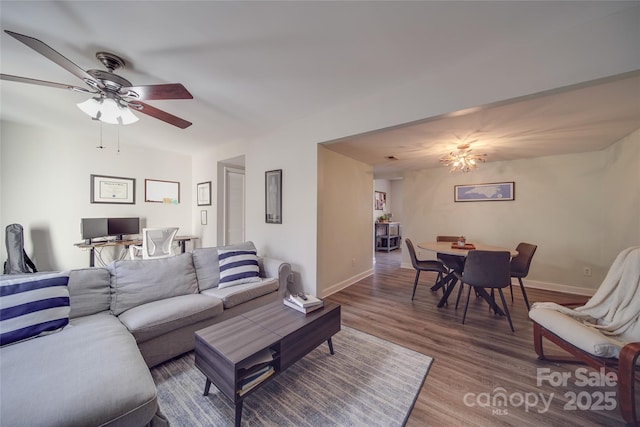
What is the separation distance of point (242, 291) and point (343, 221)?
82.8 inches

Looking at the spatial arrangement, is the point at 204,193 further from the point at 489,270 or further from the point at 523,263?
the point at 523,263

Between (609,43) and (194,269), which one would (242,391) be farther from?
(609,43)

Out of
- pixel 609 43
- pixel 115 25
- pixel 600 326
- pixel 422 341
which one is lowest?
pixel 422 341

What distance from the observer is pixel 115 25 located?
4.96ft

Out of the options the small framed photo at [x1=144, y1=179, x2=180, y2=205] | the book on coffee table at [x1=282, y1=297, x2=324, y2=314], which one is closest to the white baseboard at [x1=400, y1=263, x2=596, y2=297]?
the book on coffee table at [x1=282, y1=297, x2=324, y2=314]

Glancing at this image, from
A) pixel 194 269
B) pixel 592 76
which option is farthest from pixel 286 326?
pixel 592 76

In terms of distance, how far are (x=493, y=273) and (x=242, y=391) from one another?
8.80 feet

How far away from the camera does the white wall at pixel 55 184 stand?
320cm

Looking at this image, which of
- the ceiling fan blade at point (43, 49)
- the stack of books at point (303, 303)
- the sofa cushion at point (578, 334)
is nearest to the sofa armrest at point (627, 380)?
the sofa cushion at point (578, 334)

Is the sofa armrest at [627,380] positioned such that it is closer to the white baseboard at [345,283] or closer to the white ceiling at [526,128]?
the white ceiling at [526,128]

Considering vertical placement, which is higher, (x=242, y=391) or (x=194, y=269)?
(x=194, y=269)

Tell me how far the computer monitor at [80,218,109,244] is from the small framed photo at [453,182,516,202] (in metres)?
6.62

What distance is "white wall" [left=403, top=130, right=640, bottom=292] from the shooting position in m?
3.05

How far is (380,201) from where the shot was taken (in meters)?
8.08
